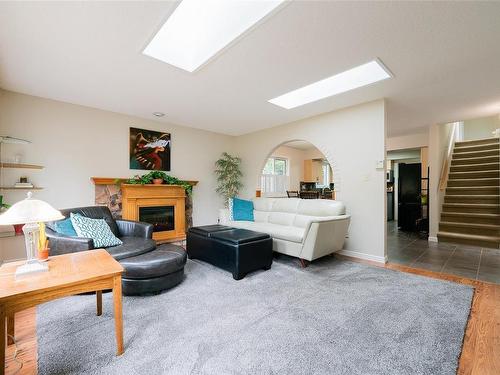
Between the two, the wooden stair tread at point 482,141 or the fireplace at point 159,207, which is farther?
the wooden stair tread at point 482,141

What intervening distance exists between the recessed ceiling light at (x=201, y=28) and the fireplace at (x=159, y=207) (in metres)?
2.51

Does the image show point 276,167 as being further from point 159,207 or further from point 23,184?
point 23,184

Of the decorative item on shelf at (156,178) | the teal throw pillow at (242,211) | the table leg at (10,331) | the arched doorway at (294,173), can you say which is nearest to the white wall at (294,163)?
the arched doorway at (294,173)

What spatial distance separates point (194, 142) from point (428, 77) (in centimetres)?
423

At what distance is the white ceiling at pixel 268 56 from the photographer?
1.81 metres

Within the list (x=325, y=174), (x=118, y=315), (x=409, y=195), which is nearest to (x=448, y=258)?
(x=409, y=195)

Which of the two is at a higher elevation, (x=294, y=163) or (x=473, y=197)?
(x=294, y=163)

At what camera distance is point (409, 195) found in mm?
6203

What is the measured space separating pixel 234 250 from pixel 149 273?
0.94 metres

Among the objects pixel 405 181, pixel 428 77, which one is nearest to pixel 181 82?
pixel 428 77

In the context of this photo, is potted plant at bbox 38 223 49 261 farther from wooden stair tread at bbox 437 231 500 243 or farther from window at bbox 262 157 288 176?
window at bbox 262 157 288 176

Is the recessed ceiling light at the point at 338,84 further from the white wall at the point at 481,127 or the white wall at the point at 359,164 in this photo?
the white wall at the point at 481,127

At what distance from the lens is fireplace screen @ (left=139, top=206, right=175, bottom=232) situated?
4414 mm

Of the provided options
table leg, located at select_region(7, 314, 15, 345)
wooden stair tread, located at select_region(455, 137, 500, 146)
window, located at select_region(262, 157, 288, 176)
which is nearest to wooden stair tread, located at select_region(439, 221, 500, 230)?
wooden stair tread, located at select_region(455, 137, 500, 146)
